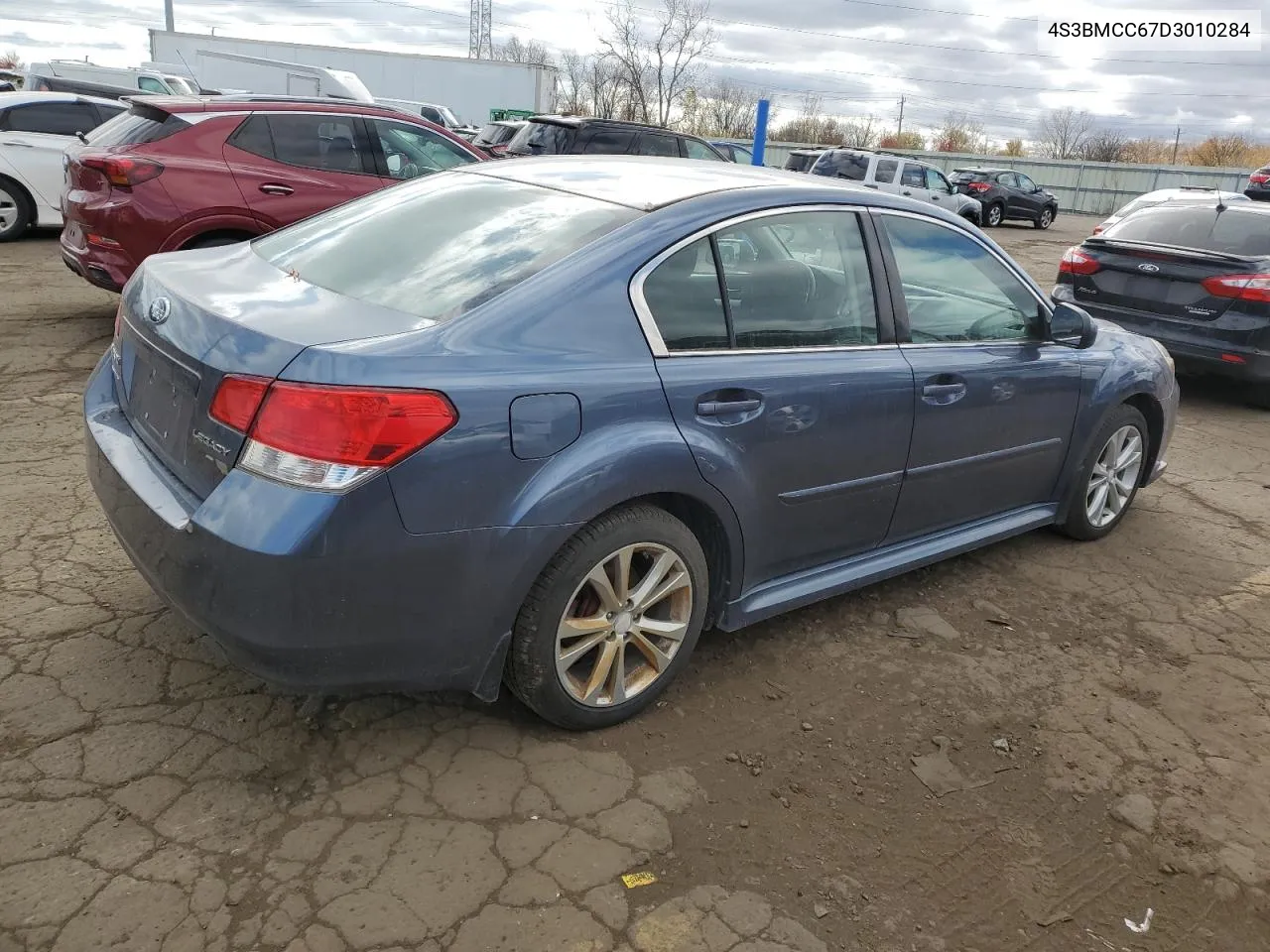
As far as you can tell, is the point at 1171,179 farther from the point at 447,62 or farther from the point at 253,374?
the point at 253,374

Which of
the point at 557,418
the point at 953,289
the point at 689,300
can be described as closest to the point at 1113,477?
the point at 953,289

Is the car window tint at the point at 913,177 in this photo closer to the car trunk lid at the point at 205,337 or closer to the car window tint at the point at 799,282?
the car window tint at the point at 799,282

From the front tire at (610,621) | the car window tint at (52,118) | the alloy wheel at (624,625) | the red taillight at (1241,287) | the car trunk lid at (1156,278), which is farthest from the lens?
the car window tint at (52,118)

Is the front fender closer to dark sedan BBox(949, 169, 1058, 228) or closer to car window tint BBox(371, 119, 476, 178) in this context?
car window tint BBox(371, 119, 476, 178)

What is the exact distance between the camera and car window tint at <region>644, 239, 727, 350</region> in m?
2.79

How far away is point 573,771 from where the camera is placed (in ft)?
8.91

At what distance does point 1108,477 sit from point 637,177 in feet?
9.21

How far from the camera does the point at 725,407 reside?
112 inches

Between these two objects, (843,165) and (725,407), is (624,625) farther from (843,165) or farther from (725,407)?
(843,165)

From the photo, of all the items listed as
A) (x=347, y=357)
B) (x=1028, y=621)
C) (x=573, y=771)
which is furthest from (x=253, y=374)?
(x=1028, y=621)

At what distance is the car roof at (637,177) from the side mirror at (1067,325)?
43.6 inches

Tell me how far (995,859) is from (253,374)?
2246 millimetres

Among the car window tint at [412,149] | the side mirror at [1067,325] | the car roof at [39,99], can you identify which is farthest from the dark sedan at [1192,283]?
the car roof at [39,99]

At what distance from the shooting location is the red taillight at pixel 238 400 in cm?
229
